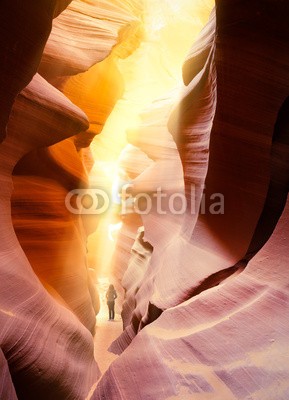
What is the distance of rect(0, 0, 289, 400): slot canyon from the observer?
2.70 m

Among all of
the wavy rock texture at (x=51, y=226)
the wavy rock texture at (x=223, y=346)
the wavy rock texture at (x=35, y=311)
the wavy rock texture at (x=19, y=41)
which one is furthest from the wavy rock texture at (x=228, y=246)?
the wavy rock texture at (x=19, y=41)

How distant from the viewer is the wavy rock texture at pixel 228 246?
251cm

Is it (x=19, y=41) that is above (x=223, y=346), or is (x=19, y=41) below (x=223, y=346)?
above

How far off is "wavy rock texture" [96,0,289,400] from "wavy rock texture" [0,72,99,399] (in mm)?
1006

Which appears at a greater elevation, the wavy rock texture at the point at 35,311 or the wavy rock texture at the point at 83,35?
the wavy rock texture at the point at 83,35

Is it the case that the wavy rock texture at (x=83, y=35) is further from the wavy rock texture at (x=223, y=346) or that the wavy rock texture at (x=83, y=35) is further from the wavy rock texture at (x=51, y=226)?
the wavy rock texture at (x=223, y=346)

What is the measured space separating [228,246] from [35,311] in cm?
248

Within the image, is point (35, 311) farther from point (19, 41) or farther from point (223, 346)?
point (19, 41)

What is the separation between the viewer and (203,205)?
15.8 feet

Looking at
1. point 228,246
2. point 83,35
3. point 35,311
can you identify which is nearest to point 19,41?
point 35,311

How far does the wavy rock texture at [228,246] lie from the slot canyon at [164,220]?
0.05ft

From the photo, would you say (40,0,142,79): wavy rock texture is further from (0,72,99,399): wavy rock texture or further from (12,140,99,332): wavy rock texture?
(12,140,99,332): wavy rock texture

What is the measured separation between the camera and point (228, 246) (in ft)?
13.9

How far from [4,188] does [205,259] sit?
275 centimetres
